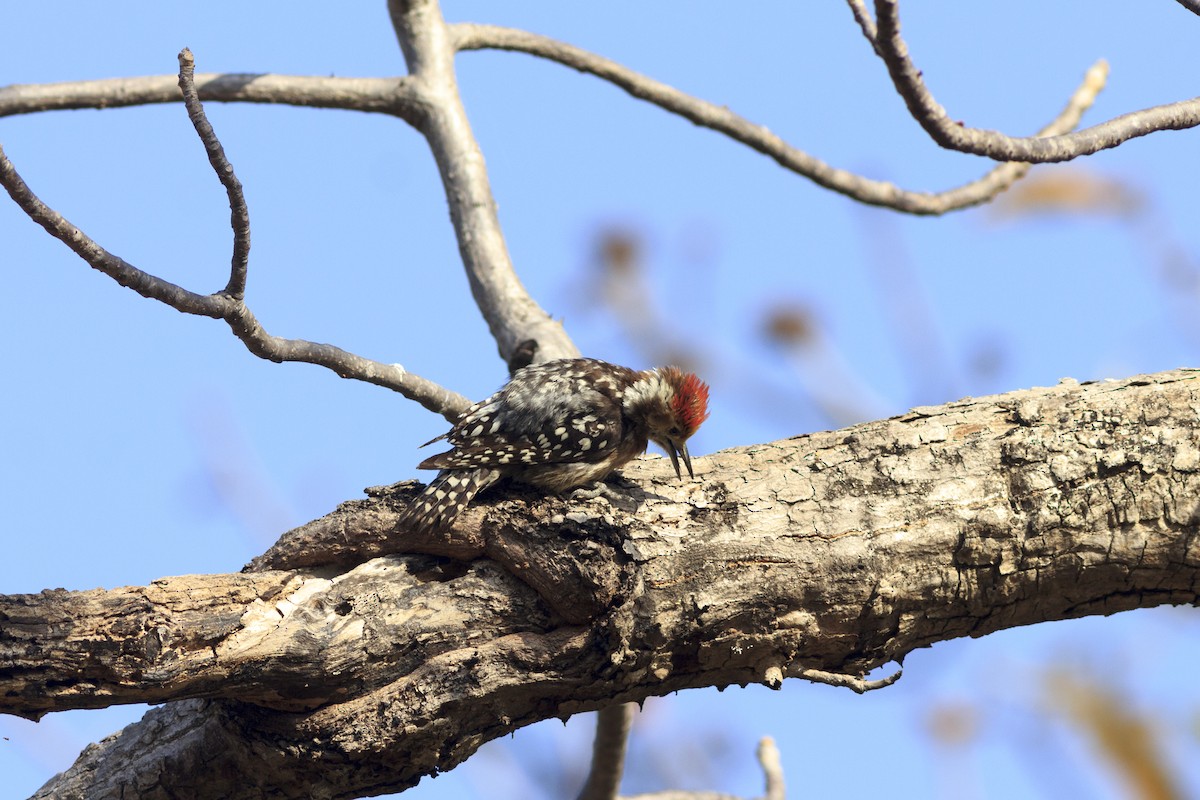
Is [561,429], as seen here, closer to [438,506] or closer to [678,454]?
[678,454]

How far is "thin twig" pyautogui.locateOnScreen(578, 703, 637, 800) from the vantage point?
5.36 meters

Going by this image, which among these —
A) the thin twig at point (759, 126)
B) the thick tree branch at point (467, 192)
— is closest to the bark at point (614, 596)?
the thick tree branch at point (467, 192)

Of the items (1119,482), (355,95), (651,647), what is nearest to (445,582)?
(651,647)

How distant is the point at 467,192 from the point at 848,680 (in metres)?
3.44

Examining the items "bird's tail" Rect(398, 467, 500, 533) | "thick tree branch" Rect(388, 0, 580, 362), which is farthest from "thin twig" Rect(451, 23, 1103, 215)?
"bird's tail" Rect(398, 467, 500, 533)

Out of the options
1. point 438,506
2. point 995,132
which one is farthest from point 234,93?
point 995,132

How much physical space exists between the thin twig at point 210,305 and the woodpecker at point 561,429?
1.33 ft

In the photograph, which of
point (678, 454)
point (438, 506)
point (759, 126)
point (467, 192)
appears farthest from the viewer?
point (759, 126)

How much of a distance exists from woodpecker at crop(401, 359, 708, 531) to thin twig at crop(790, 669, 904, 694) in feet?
3.14

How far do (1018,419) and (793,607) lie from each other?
43.0 inches

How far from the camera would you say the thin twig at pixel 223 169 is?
10.6 feet

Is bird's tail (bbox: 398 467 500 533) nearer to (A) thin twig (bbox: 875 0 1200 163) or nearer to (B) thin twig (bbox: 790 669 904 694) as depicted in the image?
(B) thin twig (bbox: 790 669 904 694)

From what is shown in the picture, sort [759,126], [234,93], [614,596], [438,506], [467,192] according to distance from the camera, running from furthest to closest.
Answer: [759,126] < [234,93] < [467,192] < [438,506] < [614,596]

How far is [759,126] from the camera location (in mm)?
6613
